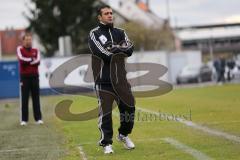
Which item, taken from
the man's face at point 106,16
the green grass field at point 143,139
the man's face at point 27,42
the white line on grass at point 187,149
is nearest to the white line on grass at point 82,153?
the green grass field at point 143,139

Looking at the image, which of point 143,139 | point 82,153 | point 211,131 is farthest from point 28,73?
point 82,153

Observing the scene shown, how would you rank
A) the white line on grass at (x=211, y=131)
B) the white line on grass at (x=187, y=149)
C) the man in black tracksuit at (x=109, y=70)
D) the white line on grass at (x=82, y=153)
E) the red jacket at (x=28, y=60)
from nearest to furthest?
1. the white line on grass at (x=187, y=149)
2. the white line on grass at (x=82, y=153)
3. the man in black tracksuit at (x=109, y=70)
4. the white line on grass at (x=211, y=131)
5. the red jacket at (x=28, y=60)

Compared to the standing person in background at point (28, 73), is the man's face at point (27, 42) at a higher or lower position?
higher

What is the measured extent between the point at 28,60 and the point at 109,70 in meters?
6.64

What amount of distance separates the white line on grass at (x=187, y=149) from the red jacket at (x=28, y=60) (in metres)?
5.80

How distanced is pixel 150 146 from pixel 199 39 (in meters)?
113

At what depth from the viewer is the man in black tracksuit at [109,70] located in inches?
400

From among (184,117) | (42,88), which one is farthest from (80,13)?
(184,117)

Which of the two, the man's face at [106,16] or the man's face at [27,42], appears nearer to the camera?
the man's face at [106,16]

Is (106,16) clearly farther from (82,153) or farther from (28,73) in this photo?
(28,73)

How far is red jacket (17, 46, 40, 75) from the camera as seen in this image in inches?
648

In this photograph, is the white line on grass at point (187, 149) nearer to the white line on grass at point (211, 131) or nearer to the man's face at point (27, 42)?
the white line on grass at point (211, 131)

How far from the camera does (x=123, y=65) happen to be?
10.4 metres

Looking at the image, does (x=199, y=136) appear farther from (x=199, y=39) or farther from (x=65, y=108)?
(x=199, y=39)
